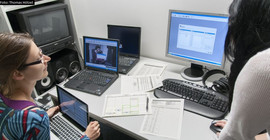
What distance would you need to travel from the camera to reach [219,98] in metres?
1.09

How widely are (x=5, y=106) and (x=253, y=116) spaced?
3.07 ft

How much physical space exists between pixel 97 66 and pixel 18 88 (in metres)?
0.65

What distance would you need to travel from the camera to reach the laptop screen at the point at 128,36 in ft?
5.21

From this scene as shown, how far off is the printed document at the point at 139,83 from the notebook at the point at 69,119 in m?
0.30

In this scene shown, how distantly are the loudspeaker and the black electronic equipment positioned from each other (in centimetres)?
9

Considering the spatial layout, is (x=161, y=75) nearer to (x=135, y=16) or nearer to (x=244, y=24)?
(x=135, y=16)

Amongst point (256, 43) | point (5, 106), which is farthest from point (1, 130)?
point (256, 43)

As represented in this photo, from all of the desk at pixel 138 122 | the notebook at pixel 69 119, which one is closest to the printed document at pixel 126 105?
the desk at pixel 138 122

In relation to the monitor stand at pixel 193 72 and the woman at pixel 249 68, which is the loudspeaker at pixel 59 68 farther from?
the woman at pixel 249 68

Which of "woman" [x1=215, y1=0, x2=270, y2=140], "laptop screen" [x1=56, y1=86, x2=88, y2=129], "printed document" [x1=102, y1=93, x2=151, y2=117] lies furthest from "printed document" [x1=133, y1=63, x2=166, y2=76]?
"woman" [x1=215, y1=0, x2=270, y2=140]

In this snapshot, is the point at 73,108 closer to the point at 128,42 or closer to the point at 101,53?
the point at 101,53

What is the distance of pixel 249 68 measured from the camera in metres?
0.55

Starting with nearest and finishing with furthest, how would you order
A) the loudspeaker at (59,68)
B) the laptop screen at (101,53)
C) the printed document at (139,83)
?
the printed document at (139,83)
the laptop screen at (101,53)
the loudspeaker at (59,68)

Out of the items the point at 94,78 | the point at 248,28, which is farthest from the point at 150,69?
the point at 248,28
